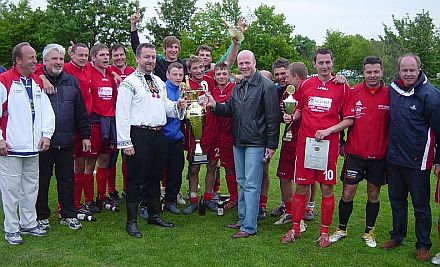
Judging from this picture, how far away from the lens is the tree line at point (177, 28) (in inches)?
1242

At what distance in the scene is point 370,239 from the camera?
541 cm

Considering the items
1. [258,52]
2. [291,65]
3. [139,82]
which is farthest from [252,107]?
[258,52]

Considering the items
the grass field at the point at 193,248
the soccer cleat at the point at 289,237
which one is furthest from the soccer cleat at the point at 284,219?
the soccer cleat at the point at 289,237

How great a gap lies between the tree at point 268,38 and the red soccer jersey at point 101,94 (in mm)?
37535

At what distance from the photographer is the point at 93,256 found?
492cm

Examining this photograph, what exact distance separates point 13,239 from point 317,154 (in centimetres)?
356

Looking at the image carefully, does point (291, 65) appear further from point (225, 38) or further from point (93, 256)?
point (225, 38)

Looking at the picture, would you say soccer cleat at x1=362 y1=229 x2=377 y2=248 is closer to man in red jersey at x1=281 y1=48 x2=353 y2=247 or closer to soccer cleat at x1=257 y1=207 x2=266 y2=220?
man in red jersey at x1=281 y1=48 x2=353 y2=247

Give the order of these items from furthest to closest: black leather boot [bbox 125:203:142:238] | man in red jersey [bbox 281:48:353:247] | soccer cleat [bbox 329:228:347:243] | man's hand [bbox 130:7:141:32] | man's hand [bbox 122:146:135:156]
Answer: man's hand [bbox 130:7:141:32] < black leather boot [bbox 125:203:142:238] < soccer cleat [bbox 329:228:347:243] < man's hand [bbox 122:146:135:156] < man in red jersey [bbox 281:48:353:247]

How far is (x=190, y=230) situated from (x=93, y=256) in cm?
137

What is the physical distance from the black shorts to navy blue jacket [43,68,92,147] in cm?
330

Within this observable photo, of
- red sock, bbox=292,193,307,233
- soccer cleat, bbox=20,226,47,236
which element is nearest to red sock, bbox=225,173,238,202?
red sock, bbox=292,193,307,233

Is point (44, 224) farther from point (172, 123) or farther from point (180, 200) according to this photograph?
point (180, 200)

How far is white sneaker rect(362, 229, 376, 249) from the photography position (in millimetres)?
5355
